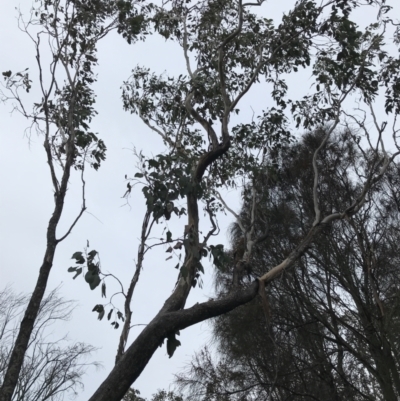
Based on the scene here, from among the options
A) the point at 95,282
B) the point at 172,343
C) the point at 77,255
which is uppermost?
the point at 77,255

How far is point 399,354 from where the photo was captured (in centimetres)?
1034

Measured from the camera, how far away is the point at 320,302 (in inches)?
460

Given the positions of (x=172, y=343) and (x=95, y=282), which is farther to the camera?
(x=95, y=282)

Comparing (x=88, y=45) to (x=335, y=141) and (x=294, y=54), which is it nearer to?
(x=294, y=54)

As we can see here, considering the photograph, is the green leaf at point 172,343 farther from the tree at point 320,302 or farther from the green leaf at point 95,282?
the tree at point 320,302

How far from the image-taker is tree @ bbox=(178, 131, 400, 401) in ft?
35.3

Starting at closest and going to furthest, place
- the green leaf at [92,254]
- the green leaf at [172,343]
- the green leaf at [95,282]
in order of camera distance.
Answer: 1. the green leaf at [172,343]
2. the green leaf at [95,282]
3. the green leaf at [92,254]

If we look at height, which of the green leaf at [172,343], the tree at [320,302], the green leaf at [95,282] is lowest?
the green leaf at [172,343]

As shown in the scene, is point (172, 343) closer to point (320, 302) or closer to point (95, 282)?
point (95, 282)

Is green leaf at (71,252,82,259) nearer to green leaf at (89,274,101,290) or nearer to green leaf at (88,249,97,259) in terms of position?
green leaf at (88,249,97,259)

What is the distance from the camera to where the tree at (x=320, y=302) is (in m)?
10.8

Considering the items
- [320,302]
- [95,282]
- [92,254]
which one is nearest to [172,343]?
[95,282]

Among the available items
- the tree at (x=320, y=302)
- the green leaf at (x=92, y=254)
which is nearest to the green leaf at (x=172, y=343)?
the green leaf at (x=92, y=254)

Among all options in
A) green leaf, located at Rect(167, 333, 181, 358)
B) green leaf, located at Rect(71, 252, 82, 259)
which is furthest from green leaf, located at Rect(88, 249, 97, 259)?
green leaf, located at Rect(167, 333, 181, 358)
